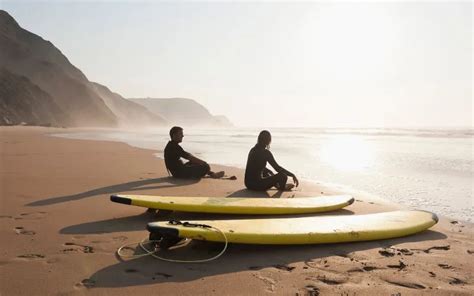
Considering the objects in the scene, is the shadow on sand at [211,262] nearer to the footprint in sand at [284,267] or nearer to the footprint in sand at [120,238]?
the footprint in sand at [284,267]

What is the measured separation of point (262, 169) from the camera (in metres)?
6.84

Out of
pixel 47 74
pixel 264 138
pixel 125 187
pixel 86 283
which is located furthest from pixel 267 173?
pixel 47 74

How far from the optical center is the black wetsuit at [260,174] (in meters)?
6.67

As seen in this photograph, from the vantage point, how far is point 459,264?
3441 millimetres

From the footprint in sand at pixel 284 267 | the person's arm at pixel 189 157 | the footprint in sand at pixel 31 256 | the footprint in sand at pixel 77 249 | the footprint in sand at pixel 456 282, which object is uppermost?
the person's arm at pixel 189 157

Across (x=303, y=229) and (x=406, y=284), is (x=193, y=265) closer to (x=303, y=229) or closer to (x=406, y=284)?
(x=303, y=229)

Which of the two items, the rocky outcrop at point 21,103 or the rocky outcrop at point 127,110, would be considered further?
the rocky outcrop at point 127,110

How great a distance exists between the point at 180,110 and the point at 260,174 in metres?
187

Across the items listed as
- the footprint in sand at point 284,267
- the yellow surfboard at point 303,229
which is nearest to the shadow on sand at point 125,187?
the yellow surfboard at point 303,229

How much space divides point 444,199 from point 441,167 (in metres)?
4.46

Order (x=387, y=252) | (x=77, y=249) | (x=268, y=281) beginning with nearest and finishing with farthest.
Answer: (x=268, y=281) → (x=77, y=249) → (x=387, y=252)

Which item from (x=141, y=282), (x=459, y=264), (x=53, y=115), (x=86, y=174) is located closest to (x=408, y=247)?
(x=459, y=264)

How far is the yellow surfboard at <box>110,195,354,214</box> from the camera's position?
4.64 meters

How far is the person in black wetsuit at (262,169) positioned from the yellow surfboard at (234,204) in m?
1.16
